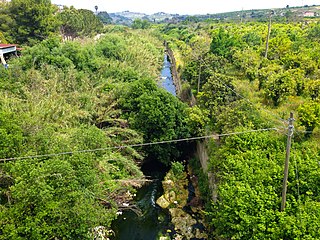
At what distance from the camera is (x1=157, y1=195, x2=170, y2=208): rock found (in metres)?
14.3

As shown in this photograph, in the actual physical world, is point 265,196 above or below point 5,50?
below

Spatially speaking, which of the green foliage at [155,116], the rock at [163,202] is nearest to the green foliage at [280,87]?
the green foliage at [155,116]

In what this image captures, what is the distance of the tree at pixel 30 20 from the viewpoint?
98.0 ft

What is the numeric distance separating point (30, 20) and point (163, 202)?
2563cm

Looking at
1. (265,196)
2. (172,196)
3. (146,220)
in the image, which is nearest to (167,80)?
(172,196)

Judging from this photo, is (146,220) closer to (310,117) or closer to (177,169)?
(177,169)

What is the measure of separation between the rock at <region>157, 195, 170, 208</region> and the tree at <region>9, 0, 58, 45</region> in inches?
902

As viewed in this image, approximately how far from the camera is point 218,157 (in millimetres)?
12172

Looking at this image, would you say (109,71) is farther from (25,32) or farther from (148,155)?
(25,32)

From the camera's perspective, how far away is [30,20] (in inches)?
1211

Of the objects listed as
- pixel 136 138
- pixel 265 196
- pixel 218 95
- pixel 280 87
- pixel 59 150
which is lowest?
pixel 136 138

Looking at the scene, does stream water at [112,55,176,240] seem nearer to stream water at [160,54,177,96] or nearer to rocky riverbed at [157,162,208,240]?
rocky riverbed at [157,162,208,240]

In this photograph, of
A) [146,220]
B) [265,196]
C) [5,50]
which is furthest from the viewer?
[5,50]

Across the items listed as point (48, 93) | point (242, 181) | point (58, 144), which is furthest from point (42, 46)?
point (242, 181)
